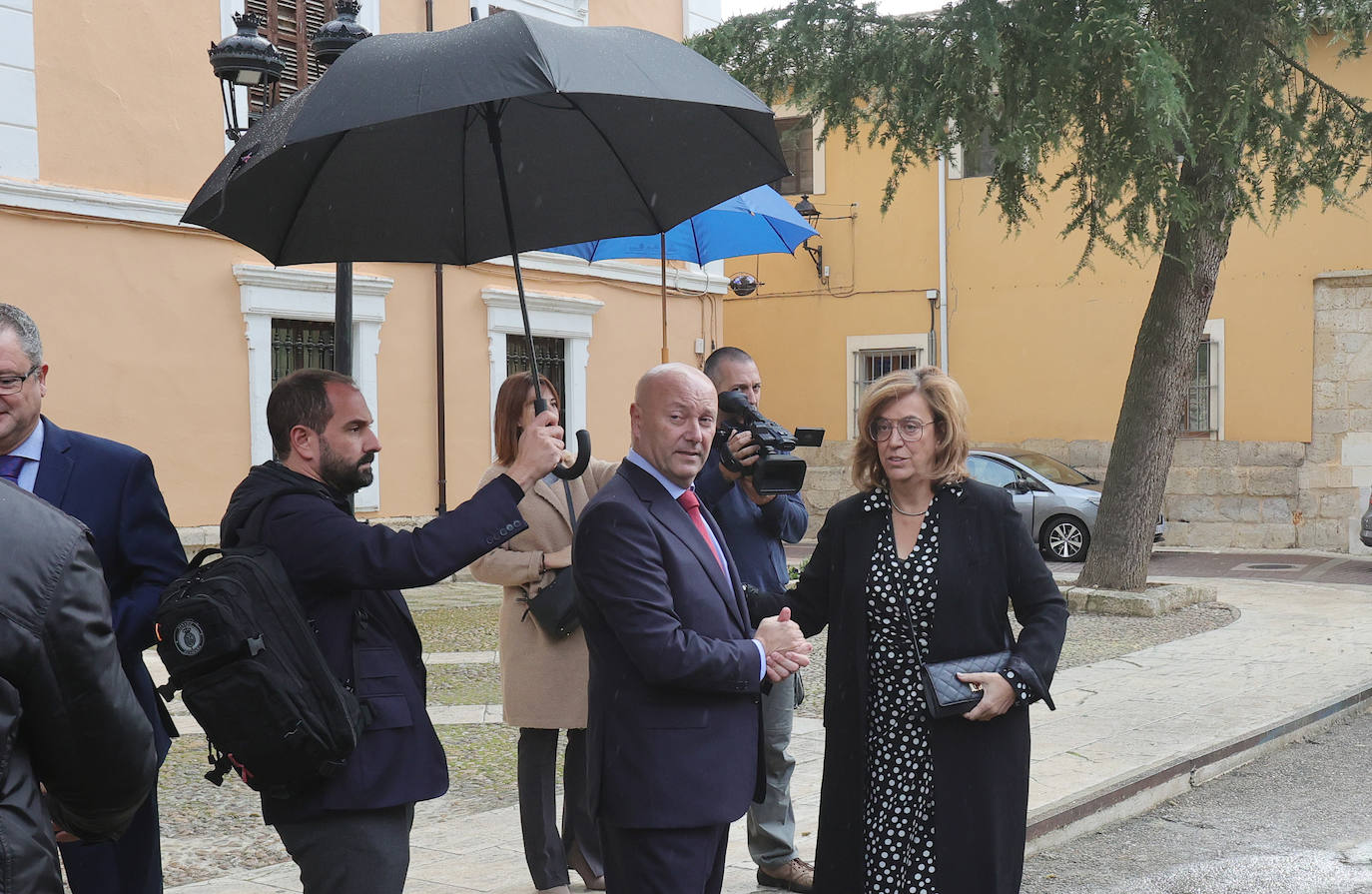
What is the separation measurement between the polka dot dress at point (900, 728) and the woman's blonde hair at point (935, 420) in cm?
17

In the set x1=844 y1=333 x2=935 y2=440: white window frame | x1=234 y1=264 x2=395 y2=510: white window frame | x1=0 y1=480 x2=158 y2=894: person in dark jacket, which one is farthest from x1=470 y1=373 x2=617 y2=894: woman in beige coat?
x1=844 y1=333 x2=935 y2=440: white window frame

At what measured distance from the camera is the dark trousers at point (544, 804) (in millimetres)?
4742

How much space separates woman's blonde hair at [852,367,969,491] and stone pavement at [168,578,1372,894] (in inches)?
74.0

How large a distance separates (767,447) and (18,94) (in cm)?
1166

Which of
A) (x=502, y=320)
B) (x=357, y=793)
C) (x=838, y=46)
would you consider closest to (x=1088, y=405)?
(x=502, y=320)

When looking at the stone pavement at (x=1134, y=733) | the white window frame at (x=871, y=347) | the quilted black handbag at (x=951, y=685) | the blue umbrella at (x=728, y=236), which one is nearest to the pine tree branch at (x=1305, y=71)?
the stone pavement at (x=1134, y=733)

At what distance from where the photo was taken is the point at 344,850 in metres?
3.13

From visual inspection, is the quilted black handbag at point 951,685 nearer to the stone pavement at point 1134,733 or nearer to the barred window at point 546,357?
the stone pavement at point 1134,733

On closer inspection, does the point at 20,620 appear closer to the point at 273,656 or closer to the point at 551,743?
the point at 273,656

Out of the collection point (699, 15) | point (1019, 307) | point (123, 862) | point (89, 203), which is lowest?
point (123, 862)

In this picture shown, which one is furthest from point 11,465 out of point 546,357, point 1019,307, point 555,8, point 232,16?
point 1019,307

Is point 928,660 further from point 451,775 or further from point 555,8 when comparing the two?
point 555,8

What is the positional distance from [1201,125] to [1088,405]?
11503 mm

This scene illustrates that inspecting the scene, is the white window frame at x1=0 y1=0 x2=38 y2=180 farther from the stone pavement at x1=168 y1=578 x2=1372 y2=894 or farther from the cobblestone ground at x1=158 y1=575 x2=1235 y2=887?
the stone pavement at x1=168 y1=578 x2=1372 y2=894
